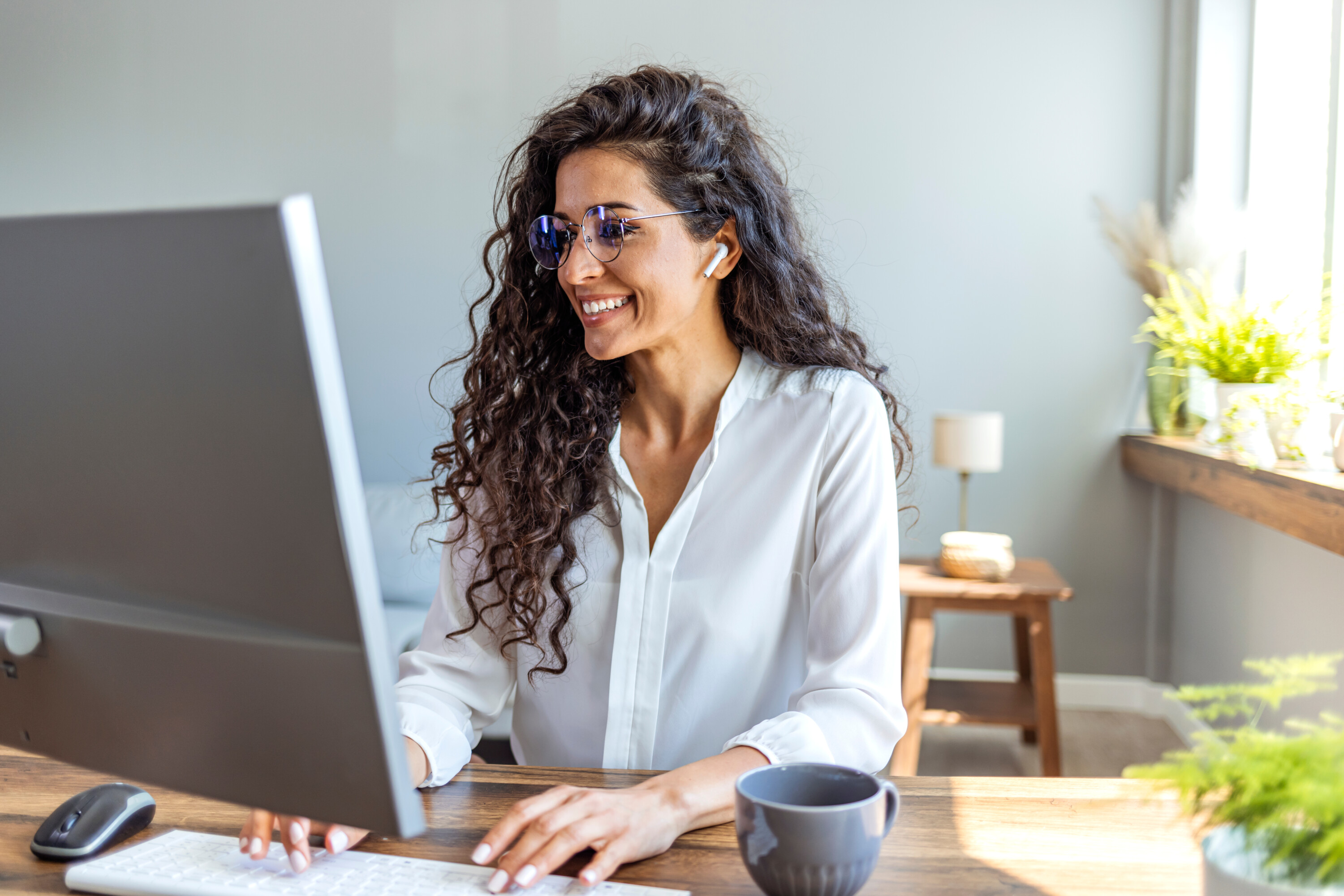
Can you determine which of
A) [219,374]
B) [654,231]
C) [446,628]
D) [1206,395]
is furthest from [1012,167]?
[219,374]

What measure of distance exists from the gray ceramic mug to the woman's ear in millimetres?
847

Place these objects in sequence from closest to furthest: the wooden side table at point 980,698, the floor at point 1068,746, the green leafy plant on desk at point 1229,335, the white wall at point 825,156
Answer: the green leafy plant on desk at point 1229,335 → the wooden side table at point 980,698 → the floor at point 1068,746 → the white wall at point 825,156

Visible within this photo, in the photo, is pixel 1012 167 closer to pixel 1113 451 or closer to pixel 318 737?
pixel 1113 451

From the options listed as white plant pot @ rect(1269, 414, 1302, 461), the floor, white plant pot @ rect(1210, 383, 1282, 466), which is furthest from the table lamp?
the floor

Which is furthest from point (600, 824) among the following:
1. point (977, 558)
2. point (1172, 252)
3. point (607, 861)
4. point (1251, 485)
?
point (1172, 252)

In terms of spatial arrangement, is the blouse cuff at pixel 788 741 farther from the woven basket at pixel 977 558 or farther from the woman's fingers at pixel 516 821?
the woven basket at pixel 977 558

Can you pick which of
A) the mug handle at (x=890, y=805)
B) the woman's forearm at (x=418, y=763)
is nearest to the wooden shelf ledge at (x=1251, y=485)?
the mug handle at (x=890, y=805)

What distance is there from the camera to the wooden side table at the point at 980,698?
2852 mm

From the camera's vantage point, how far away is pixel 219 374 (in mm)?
525

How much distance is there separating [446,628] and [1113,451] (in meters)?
2.96

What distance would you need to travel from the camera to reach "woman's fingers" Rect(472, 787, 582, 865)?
0.80 m

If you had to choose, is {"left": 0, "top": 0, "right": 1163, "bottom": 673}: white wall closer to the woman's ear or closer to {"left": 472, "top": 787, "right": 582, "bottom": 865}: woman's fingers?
the woman's ear

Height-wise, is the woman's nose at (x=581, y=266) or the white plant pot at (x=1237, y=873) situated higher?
the woman's nose at (x=581, y=266)

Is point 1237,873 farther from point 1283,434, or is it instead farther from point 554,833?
point 1283,434
